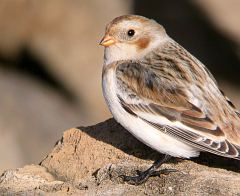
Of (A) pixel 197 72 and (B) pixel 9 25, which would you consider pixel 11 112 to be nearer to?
(B) pixel 9 25

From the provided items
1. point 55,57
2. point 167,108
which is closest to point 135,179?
point 167,108

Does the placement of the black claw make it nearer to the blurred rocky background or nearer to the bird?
the bird

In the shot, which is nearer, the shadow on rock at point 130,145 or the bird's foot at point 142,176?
the bird's foot at point 142,176

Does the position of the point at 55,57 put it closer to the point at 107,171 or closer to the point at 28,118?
the point at 28,118

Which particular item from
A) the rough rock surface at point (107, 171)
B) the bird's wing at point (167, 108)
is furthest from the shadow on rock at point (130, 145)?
the bird's wing at point (167, 108)

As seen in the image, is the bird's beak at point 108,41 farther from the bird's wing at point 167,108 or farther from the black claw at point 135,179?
the black claw at point 135,179

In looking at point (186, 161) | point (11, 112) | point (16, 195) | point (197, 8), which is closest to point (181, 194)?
point (186, 161)
